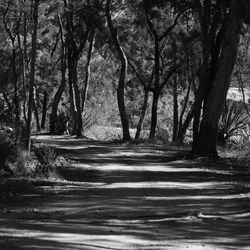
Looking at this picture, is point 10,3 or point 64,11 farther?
point 10,3

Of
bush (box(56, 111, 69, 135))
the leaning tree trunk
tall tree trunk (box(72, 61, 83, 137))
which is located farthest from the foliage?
bush (box(56, 111, 69, 135))

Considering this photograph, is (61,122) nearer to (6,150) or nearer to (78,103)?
(78,103)

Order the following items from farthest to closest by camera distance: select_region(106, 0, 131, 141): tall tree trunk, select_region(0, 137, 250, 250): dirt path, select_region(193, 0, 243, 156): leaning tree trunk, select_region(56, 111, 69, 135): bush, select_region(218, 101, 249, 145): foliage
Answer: select_region(56, 111, 69, 135): bush, select_region(106, 0, 131, 141): tall tree trunk, select_region(218, 101, 249, 145): foliage, select_region(193, 0, 243, 156): leaning tree trunk, select_region(0, 137, 250, 250): dirt path

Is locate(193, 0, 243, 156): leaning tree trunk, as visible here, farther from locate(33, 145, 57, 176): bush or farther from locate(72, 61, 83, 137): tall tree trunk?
locate(72, 61, 83, 137): tall tree trunk

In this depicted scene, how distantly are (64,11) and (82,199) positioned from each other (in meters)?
20.0

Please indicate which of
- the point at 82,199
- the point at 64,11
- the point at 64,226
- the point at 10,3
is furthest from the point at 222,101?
the point at 10,3

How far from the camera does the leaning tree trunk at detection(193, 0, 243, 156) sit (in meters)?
16.4

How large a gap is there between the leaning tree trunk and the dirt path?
4.45 feet

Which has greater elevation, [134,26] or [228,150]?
[134,26]

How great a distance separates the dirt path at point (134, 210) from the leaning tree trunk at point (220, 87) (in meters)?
1.36

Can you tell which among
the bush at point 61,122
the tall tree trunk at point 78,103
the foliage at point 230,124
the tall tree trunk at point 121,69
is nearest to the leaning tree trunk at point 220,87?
the foliage at point 230,124

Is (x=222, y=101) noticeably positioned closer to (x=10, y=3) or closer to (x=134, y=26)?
(x=134, y=26)

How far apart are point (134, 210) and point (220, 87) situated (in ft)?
26.9

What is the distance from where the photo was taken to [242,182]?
1312 cm
